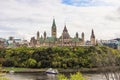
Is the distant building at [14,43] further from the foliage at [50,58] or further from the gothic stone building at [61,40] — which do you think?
the foliage at [50,58]

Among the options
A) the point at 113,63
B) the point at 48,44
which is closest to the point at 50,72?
the point at 113,63

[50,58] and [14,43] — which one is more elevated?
[14,43]

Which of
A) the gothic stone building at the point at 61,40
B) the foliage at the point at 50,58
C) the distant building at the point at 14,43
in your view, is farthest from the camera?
the distant building at the point at 14,43

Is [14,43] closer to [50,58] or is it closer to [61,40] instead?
[61,40]

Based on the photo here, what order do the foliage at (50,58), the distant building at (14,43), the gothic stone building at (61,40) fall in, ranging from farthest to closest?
1. the distant building at (14,43)
2. the gothic stone building at (61,40)
3. the foliage at (50,58)

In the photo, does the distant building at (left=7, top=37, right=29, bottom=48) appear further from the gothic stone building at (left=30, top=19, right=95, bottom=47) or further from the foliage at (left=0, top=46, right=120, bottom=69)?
the foliage at (left=0, top=46, right=120, bottom=69)

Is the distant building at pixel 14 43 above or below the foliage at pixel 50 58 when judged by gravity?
above

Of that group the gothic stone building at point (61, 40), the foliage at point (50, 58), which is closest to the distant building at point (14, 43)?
the gothic stone building at point (61, 40)

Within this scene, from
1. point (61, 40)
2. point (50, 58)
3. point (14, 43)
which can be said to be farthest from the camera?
point (14, 43)

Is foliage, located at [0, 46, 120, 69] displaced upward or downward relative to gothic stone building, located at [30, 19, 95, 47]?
downward

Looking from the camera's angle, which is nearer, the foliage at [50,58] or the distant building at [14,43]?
the foliage at [50,58]

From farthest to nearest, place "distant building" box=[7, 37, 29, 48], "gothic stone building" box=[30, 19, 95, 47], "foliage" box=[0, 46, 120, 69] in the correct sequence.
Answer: "distant building" box=[7, 37, 29, 48] → "gothic stone building" box=[30, 19, 95, 47] → "foliage" box=[0, 46, 120, 69]

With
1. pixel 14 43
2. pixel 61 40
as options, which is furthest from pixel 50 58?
pixel 14 43

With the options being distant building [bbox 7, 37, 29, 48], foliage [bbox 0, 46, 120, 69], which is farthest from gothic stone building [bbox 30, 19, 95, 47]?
foliage [bbox 0, 46, 120, 69]
